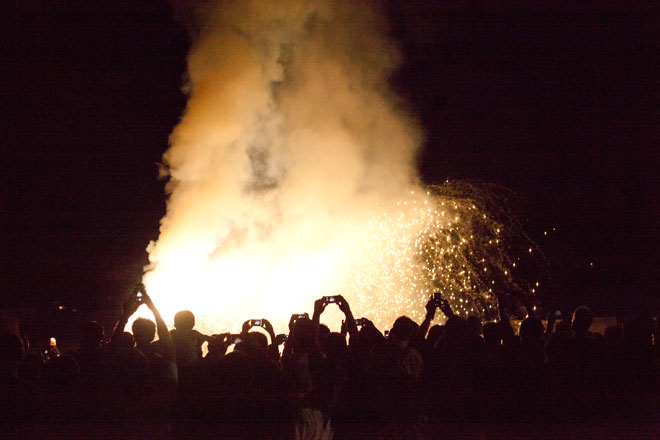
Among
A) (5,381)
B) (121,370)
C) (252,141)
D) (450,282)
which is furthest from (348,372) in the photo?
(450,282)

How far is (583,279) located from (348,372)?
69.6 ft

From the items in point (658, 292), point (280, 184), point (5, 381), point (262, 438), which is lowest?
point (262, 438)

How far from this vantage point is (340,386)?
4.38 metres

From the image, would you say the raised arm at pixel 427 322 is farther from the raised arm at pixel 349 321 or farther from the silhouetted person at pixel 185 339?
the silhouetted person at pixel 185 339

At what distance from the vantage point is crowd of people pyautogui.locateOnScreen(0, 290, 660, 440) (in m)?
3.89

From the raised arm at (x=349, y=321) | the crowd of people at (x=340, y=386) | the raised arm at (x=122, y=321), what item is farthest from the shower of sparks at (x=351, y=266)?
the crowd of people at (x=340, y=386)

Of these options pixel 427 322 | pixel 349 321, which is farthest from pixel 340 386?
pixel 427 322

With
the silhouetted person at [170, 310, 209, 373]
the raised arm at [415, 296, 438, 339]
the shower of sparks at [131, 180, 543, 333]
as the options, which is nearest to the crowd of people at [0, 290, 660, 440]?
the silhouetted person at [170, 310, 209, 373]

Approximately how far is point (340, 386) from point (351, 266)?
1357 centimetres

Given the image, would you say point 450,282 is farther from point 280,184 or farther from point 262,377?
point 262,377

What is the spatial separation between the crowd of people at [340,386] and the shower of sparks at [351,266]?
31.7ft

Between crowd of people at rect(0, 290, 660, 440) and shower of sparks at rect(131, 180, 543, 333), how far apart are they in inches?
381

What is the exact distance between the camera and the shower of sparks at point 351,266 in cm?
1505

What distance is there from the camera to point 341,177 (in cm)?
1852
